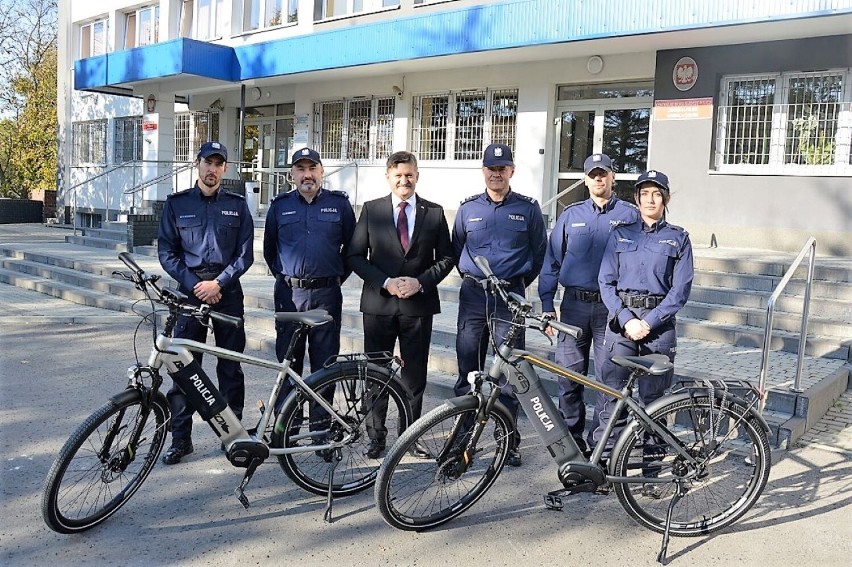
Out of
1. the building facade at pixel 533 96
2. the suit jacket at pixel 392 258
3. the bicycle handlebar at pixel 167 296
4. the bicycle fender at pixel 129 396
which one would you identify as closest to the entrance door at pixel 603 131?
the building facade at pixel 533 96

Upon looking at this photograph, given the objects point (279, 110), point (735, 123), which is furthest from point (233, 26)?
point (735, 123)

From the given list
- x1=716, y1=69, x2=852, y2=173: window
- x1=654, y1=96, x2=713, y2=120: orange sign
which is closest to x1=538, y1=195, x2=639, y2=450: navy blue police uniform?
x1=716, y1=69, x2=852, y2=173: window

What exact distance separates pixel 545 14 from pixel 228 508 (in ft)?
28.5

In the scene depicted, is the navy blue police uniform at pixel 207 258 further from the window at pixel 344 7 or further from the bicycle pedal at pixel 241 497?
the window at pixel 344 7

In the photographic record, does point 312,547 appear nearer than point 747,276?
Yes

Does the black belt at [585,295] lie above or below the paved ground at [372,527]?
above

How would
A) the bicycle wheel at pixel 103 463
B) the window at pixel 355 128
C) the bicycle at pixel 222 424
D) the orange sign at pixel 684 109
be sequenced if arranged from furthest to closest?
the window at pixel 355 128, the orange sign at pixel 684 109, the bicycle at pixel 222 424, the bicycle wheel at pixel 103 463

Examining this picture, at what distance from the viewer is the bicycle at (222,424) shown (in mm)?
3445

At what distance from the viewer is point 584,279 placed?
442 centimetres

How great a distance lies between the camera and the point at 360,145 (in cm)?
1469

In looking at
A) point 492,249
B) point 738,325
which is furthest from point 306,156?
point 738,325

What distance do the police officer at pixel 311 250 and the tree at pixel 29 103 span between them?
2673cm

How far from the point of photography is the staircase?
5.42 meters

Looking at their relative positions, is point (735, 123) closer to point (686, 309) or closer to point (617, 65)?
point (617, 65)
